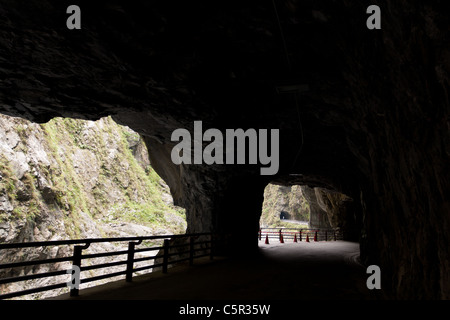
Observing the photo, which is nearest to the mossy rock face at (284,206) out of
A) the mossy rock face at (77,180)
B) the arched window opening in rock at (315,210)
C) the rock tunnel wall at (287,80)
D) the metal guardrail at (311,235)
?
the arched window opening in rock at (315,210)

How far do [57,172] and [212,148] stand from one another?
73.4 ft

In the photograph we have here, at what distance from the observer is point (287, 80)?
316 inches

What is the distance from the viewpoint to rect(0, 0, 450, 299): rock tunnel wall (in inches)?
145

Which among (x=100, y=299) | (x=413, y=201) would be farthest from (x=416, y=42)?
(x=100, y=299)

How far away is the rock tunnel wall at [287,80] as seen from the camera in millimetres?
3674

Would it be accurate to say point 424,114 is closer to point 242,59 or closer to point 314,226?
point 242,59

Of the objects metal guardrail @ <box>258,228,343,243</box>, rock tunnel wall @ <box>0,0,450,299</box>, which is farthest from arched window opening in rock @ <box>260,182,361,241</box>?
rock tunnel wall @ <box>0,0,450,299</box>

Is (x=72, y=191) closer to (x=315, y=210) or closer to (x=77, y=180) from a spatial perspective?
(x=77, y=180)

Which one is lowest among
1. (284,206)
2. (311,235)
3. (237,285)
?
(311,235)

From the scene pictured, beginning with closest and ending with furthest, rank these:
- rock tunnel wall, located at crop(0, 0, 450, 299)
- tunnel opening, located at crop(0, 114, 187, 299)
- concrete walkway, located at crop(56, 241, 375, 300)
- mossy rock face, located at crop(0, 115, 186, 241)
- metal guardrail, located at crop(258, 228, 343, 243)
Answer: rock tunnel wall, located at crop(0, 0, 450, 299) → concrete walkway, located at crop(56, 241, 375, 300) → tunnel opening, located at crop(0, 114, 187, 299) → mossy rock face, located at crop(0, 115, 186, 241) → metal guardrail, located at crop(258, 228, 343, 243)

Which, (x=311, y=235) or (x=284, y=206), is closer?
(x=311, y=235)

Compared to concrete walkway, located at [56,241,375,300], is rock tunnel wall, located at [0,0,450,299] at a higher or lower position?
higher

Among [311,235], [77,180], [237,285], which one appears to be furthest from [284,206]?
[237,285]

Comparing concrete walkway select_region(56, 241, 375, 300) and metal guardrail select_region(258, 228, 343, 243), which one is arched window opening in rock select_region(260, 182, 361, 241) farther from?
concrete walkway select_region(56, 241, 375, 300)
